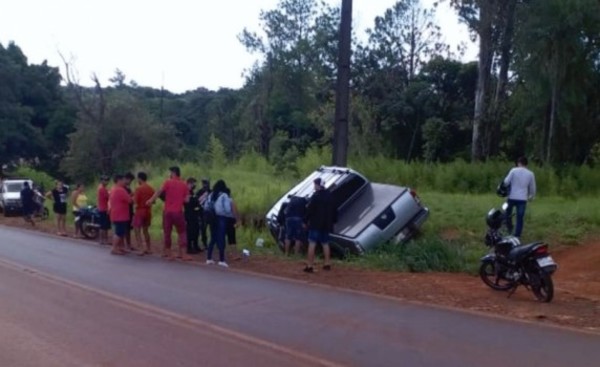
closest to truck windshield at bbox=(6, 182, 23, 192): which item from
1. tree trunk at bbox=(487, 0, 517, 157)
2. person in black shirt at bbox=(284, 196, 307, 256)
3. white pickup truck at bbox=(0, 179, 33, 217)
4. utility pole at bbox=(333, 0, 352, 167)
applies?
white pickup truck at bbox=(0, 179, 33, 217)

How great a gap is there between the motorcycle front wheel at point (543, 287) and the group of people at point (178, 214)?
6792 mm

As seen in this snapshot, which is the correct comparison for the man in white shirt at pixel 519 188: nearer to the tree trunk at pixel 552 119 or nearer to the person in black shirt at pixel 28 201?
the tree trunk at pixel 552 119

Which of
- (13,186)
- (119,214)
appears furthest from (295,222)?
(13,186)

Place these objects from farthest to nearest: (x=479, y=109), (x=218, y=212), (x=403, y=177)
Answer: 1. (x=479, y=109)
2. (x=403, y=177)
3. (x=218, y=212)

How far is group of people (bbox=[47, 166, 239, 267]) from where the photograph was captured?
16984mm

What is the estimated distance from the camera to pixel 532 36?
27266 mm

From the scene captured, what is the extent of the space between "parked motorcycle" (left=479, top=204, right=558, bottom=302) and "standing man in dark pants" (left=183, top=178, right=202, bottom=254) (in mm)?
7615

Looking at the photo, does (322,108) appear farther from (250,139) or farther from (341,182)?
(341,182)

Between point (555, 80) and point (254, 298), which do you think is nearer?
point (254, 298)


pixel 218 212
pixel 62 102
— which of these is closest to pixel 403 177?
pixel 218 212

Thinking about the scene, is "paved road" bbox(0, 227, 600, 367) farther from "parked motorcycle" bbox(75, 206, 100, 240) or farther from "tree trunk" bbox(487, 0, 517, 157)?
"tree trunk" bbox(487, 0, 517, 157)

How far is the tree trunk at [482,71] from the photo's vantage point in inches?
1245

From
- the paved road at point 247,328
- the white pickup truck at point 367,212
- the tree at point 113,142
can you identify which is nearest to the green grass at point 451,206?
the white pickup truck at point 367,212

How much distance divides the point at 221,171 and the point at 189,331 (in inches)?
1080
